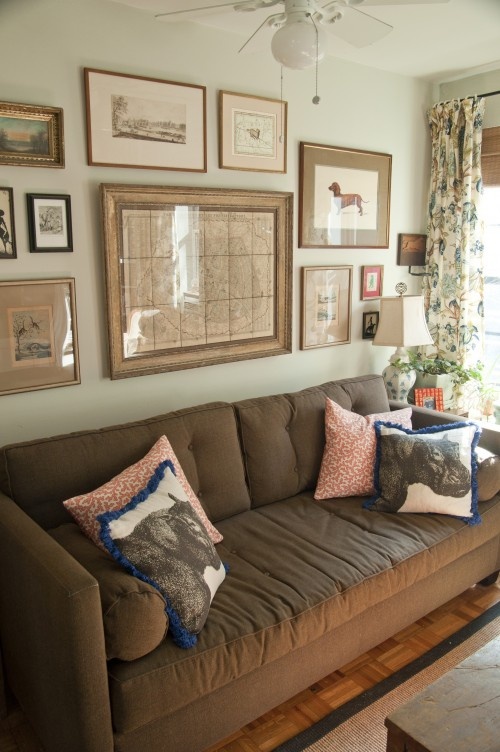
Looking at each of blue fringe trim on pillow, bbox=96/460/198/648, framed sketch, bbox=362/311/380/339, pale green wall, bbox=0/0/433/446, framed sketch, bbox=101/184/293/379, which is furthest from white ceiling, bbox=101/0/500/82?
blue fringe trim on pillow, bbox=96/460/198/648

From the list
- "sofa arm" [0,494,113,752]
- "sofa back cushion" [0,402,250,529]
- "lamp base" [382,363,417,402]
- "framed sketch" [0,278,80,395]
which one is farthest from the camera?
"lamp base" [382,363,417,402]

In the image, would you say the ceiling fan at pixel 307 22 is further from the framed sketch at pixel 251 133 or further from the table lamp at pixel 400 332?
the table lamp at pixel 400 332

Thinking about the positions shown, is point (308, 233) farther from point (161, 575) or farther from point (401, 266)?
point (161, 575)

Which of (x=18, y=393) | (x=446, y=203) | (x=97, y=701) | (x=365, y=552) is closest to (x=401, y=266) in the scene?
(x=446, y=203)

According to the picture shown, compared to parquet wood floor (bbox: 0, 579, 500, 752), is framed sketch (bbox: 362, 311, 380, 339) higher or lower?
higher

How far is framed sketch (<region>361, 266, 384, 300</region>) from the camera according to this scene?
11.6 ft

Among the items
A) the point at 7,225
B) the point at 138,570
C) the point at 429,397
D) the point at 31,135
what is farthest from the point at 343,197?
the point at 138,570

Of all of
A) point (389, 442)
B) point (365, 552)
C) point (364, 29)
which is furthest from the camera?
point (389, 442)

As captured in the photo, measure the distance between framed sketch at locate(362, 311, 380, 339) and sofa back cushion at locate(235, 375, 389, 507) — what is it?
2.61 ft

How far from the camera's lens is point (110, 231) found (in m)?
2.46

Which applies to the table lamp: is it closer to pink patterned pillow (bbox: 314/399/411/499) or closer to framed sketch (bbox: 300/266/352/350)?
framed sketch (bbox: 300/266/352/350)

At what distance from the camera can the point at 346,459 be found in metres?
2.63

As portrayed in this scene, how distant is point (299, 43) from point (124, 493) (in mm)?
1491

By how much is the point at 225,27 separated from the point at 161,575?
7.54ft
